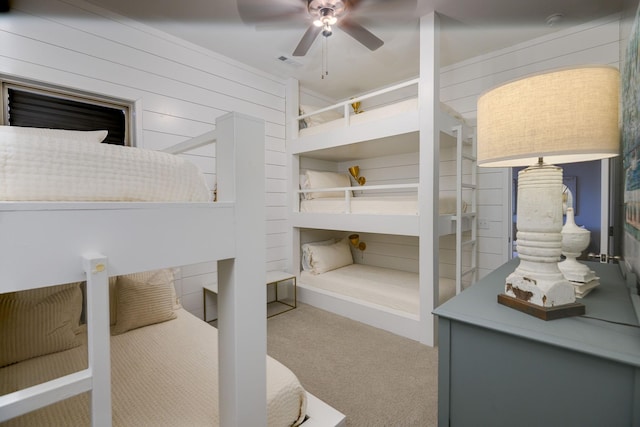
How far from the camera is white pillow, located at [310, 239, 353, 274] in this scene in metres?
3.29

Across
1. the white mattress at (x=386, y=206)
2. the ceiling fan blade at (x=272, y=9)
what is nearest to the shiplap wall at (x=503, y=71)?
the white mattress at (x=386, y=206)

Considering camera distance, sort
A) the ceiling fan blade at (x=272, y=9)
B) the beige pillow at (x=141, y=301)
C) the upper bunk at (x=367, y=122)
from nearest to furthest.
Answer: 1. the beige pillow at (x=141, y=301)
2. the ceiling fan blade at (x=272, y=9)
3. the upper bunk at (x=367, y=122)

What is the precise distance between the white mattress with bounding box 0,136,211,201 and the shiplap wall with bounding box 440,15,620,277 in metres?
2.49

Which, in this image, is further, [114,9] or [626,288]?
[114,9]

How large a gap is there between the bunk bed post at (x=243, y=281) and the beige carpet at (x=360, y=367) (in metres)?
0.89

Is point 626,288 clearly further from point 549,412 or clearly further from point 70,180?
point 70,180

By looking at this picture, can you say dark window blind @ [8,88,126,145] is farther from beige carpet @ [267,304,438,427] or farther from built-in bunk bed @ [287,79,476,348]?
beige carpet @ [267,304,438,427]

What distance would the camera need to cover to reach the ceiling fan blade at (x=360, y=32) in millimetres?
2023

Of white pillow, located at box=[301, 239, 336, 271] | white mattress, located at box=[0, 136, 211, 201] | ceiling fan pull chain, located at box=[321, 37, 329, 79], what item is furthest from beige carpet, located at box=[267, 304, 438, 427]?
ceiling fan pull chain, located at box=[321, 37, 329, 79]

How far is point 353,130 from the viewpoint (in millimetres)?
2719

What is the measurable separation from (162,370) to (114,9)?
250 cm

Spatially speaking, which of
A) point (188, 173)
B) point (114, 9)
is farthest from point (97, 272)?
point (114, 9)

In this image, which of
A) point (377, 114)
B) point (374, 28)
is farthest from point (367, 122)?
point (374, 28)

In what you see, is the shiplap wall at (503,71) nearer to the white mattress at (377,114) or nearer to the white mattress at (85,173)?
the white mattress at (377,114)
